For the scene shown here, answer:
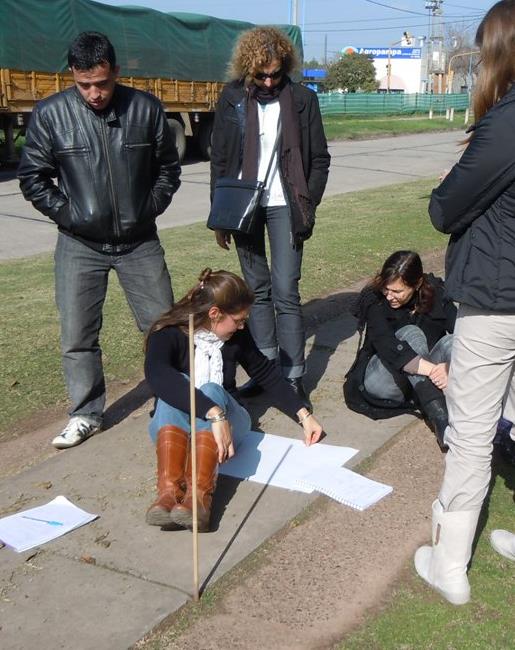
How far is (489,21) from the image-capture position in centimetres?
249

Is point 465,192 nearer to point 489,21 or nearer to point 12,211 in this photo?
point 489,21

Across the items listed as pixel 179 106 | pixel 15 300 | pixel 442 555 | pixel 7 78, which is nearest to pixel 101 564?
pixel 442 555

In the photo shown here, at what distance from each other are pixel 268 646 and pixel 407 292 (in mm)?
2294

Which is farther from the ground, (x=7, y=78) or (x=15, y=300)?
(x=7, y=78)

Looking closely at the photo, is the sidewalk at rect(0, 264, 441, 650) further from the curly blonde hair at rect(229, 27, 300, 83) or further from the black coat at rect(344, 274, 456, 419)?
the curly blonde hair at rect(229, 27, 300, 83)

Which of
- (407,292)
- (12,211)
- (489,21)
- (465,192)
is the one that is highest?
(489,21)

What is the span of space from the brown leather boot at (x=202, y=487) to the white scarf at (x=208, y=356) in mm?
434

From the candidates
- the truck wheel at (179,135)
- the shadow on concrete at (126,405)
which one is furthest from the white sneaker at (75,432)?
the truck wheel at (179,135)

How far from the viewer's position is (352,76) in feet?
203

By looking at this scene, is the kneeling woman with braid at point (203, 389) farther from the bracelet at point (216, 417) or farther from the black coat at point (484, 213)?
the black coat at point (484, 213)

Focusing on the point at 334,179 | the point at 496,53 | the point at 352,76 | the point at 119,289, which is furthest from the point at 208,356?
the point at 352,76

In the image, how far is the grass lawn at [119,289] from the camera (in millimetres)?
5113

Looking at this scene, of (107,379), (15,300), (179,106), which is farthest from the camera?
(179,106)

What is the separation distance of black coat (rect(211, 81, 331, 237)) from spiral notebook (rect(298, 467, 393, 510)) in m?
1.51
